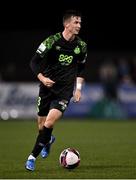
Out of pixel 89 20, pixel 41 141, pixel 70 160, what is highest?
pixel 41 141

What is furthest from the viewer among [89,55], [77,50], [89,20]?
[89,20]

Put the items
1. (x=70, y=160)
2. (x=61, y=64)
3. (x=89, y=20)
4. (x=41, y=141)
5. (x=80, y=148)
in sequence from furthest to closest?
(x=89, y=20) < (x=80, y=148) < (x=61, y=64) < (x=41, y=141) < (x=70, y=160)

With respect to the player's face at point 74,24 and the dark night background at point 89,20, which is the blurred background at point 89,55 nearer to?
the dark night background at point 89,20

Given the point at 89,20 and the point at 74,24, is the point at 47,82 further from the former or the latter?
the point at 89,20

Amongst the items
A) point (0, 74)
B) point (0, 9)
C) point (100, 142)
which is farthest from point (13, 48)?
point (100, 142)

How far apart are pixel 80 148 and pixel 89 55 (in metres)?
15.0

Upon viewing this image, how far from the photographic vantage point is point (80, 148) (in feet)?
43.5

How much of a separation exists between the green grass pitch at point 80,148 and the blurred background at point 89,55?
1.33 meters

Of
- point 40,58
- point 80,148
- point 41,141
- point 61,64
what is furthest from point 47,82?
point 80,148

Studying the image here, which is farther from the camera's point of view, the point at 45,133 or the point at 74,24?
the point at 74,24

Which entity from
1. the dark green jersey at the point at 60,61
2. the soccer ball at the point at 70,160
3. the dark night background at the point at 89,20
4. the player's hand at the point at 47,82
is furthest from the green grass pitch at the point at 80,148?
the dark night background at the point at 89,20

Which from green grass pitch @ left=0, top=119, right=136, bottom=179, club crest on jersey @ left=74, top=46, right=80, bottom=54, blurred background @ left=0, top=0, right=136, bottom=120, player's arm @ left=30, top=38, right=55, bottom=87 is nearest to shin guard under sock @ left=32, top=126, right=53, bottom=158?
green grass pitch @ left=0, top=119, right=136, bottom=179

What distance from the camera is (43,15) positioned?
32406 millimetres

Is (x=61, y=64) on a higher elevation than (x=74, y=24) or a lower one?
lower
